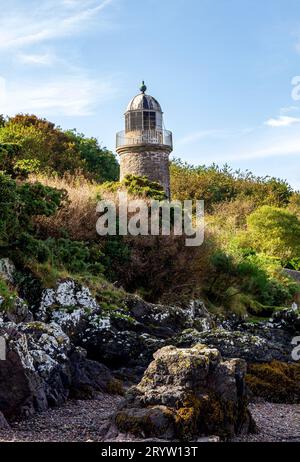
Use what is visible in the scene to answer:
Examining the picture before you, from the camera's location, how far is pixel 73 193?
16922 millimetres

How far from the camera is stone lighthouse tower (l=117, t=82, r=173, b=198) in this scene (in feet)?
A: 99.8

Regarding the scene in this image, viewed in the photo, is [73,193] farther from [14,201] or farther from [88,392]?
[88,392]

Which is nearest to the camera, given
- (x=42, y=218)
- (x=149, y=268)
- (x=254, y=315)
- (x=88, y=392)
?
(x=88, y=392)

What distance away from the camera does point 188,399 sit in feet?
25.0

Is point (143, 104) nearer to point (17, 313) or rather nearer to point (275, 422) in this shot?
point (17, 313)

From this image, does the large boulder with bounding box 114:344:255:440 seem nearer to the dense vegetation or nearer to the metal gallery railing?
the dense vegetation

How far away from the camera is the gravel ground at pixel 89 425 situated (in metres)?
7.44

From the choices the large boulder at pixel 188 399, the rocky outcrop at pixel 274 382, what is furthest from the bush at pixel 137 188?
the large boulder at pixel 188 399

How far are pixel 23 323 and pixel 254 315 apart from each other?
31.6 feet

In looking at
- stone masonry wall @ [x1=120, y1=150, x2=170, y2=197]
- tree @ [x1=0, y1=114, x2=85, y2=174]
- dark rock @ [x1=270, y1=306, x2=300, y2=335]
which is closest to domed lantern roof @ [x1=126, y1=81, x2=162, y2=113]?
stone masonry wall @ [x1=120, y1=150, x2=170, y2=197]

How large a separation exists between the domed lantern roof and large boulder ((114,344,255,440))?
80.1 feet

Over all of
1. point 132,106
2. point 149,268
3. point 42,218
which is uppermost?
point 132,106
